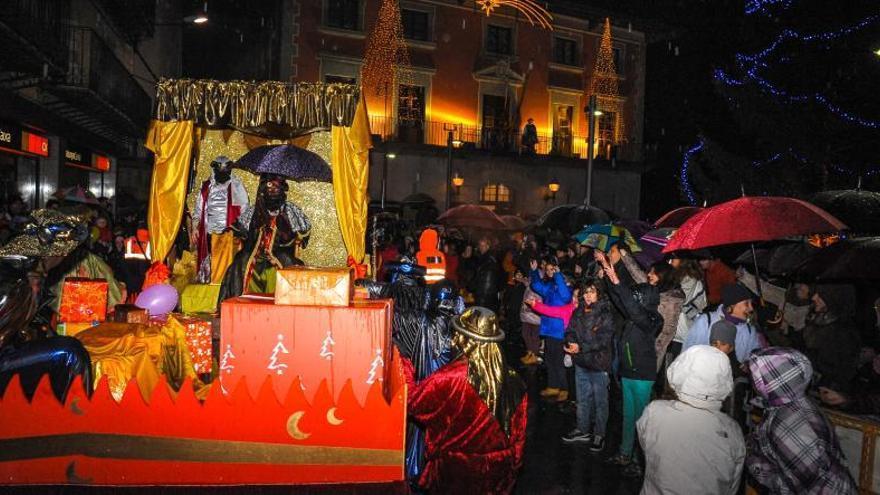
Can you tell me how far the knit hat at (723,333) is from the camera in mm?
5004

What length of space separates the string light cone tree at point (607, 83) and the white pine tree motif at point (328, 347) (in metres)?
28.6

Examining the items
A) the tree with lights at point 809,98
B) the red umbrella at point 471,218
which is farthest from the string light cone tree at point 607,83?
the red umbrella at point 471,218

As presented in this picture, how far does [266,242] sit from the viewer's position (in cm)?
738

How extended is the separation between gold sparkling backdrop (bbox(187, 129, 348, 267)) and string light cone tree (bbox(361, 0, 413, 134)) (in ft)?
52.1

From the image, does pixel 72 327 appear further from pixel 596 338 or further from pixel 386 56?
pixel 386 56

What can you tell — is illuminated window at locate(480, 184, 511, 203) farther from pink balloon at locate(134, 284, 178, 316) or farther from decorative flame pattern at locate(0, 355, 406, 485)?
decorative flame pattern at locate(0, 355, 406, 485)

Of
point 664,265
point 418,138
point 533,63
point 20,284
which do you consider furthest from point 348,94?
point 533,63

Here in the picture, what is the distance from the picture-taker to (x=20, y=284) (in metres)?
3.72

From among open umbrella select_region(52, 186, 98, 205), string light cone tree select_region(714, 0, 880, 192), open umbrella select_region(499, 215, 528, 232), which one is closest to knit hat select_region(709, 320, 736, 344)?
string light cone tree select_region(714, 0, 880, 192)

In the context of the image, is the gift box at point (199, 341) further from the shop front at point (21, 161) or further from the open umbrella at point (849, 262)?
the shop front at point (21, 161)

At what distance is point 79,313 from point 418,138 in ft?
72.2

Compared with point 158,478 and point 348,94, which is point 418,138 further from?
point 158,478

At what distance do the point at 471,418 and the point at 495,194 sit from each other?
80.6 ft

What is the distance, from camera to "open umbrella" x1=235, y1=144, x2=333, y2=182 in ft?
25.9
